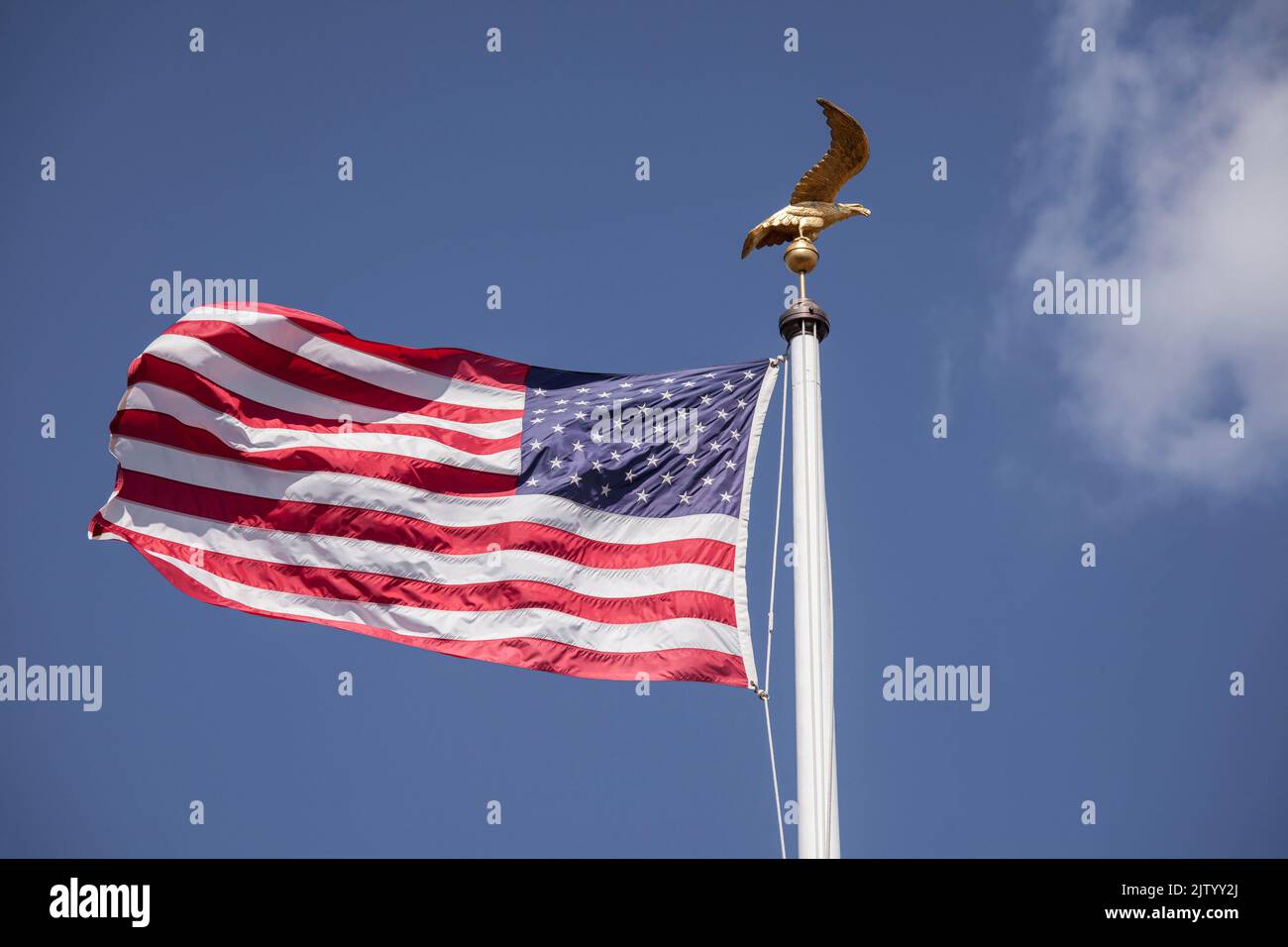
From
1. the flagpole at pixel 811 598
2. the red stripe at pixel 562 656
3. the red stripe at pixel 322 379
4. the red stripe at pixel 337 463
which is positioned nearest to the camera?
the flagpole at pixel 811 598

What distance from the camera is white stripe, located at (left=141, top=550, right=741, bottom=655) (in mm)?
16656

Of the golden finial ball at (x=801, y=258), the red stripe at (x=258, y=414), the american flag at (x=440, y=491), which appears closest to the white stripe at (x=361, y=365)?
the american flag at (x=440, y=491)

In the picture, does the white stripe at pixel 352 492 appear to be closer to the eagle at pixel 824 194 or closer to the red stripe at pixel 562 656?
the red stripe at pixel 562 656

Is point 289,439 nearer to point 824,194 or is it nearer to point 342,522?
point 342,522

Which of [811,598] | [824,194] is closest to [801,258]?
[824,194]

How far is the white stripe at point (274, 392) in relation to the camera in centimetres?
1855

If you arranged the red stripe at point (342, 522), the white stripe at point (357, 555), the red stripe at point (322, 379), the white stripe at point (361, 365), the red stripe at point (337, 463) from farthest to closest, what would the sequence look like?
the white stripe at point (361, 365) < the red stripe at point (322, 379) < the red stripe at point (337, 463) < the red stripe at point (342, 522) < the white stripe at point (357, 555)

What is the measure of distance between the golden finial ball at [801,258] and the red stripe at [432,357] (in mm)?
3850

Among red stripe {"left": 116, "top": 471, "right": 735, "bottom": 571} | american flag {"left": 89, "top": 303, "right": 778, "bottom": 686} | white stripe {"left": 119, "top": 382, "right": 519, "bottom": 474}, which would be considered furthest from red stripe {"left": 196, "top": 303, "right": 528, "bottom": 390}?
red stripe {"left": 116, "top": 471, "right": 735, "bottom": 571}

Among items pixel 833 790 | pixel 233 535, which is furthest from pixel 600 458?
pixel 833 790

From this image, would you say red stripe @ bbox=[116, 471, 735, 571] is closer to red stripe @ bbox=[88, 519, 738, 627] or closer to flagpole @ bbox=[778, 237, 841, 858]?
red stripe @ bbox=[88, 519, 738, 627]

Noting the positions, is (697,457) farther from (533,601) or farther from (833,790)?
(833,790)

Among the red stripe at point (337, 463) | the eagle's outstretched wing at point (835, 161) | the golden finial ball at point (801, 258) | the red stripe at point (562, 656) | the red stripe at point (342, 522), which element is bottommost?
the red stripe at point (562, 656)

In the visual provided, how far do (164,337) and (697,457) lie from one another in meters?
6.16
